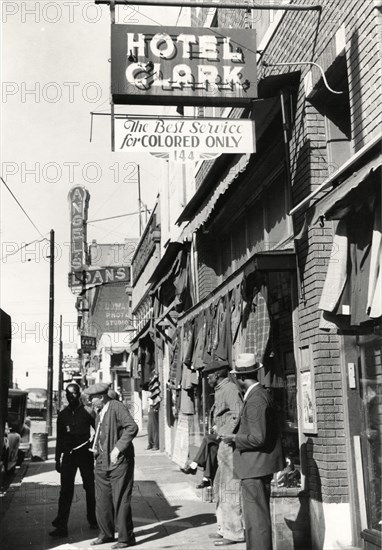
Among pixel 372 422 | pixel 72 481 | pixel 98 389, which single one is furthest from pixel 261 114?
pixel 72 481

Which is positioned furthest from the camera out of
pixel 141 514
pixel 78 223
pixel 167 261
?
pixel 78 223

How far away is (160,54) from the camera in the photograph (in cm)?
716

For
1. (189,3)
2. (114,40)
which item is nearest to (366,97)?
(189,3)

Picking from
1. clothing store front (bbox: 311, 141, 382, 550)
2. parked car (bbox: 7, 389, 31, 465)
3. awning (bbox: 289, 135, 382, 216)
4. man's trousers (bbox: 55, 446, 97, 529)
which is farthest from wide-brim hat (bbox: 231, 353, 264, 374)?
parked car (bbox: 7, 389, 31, 465)

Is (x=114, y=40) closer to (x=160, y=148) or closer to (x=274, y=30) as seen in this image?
(x=160, y=148)

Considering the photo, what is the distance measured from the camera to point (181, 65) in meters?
7.14

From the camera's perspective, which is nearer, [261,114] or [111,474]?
[111,474]

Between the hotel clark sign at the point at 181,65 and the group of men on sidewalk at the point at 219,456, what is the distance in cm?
289

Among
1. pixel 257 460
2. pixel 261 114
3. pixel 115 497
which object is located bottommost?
pixel 115 497

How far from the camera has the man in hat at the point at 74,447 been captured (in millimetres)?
8672

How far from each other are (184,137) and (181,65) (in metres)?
0.78

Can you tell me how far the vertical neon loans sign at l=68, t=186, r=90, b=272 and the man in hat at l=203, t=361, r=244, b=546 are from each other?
45695 millimetres

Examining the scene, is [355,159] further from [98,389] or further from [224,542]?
[224,542]

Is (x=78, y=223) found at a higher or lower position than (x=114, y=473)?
higher
